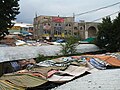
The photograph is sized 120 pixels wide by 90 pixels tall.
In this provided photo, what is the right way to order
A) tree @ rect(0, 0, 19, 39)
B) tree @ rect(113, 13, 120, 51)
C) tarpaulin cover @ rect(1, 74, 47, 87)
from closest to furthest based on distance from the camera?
tarpaulin cover @ rect(1, 74, 47, 87)
tree @ rect(0, 0, 19, 39)
tree @ rect(113, 13, 120, 51)

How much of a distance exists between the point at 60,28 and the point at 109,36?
98.0ft

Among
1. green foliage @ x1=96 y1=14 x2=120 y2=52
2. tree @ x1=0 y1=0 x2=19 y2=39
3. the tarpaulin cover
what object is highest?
tree @ x1=0 y1=0 x2=19 y2=39

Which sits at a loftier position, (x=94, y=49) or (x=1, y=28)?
(x=1, y=28)

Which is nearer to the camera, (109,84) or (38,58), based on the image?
(109,84)

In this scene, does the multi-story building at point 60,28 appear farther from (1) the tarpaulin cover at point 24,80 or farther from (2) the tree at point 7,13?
(1) the tarpaulin cover at point 24,80

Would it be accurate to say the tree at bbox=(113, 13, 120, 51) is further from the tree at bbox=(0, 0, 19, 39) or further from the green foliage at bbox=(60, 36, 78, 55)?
the tree at bbox=(0, 0, 19, 39)

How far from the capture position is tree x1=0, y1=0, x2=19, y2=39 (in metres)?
20.1

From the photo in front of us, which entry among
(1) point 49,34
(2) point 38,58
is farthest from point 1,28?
(1) point 49,34

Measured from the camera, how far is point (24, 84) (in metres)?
10.4

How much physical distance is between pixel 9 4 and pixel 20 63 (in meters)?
4.51

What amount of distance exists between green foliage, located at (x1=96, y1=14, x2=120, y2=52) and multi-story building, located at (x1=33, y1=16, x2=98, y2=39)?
2682 centimetres

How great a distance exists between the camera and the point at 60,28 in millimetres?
58375

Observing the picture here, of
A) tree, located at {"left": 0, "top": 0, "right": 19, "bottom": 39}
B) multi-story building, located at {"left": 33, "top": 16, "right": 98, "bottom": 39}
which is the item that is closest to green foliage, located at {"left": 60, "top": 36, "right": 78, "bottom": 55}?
tree, located at {"left": 0, "top": 0, "right": 19, "bottom": 39}

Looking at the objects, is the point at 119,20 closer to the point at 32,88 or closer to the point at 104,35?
the point at 104,35
